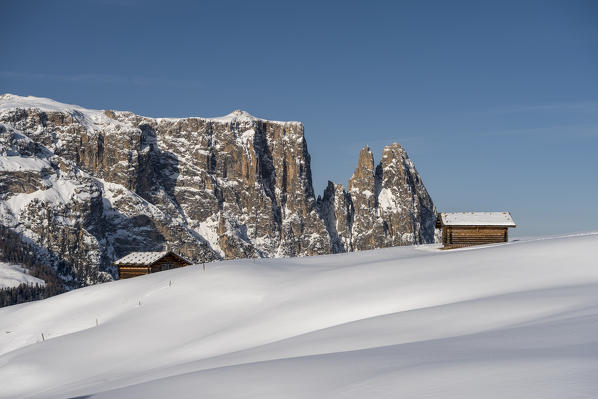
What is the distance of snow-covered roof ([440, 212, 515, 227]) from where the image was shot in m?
53.2

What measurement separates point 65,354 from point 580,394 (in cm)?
2353

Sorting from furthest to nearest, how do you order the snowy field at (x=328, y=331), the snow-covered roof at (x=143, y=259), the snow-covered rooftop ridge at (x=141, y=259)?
the snow-covered rooftop ridge at (x=141, y=259)
the snow-covered roof at (x=143, y=259)
the snowy field at (x=328, y=331)

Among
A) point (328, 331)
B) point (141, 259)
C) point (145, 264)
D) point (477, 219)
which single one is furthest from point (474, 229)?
point (328, 331)

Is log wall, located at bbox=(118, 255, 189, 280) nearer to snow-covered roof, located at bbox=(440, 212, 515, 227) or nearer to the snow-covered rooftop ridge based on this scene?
the snow-covered rooftop ridge

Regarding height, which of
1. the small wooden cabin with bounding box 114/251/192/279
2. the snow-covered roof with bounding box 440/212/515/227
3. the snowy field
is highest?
the snow-covered roof with bounding box 440/212/515/227

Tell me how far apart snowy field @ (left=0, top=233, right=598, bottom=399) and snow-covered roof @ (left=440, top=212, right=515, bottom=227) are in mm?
12217

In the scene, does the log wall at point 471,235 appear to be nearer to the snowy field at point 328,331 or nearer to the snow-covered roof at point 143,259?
the snowy field at point 328,331

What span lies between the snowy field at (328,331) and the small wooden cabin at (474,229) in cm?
1135

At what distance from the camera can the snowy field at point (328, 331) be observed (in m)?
10.6

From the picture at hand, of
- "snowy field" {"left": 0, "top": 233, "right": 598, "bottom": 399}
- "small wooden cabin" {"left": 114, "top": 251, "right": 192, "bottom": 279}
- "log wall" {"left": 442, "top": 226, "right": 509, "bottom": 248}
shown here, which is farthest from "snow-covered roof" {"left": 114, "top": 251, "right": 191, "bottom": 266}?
"log wall" {"left": 442, "top": 226, "right": 509, "bottom": 248}

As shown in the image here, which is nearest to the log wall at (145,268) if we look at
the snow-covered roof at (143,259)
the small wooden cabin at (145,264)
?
the small wooden cabin at (145,264)

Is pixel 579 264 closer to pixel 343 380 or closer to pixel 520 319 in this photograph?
pixel 520 319

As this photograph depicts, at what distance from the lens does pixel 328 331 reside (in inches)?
828

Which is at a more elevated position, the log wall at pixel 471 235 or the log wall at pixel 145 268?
the log wall at pixel 471 235
